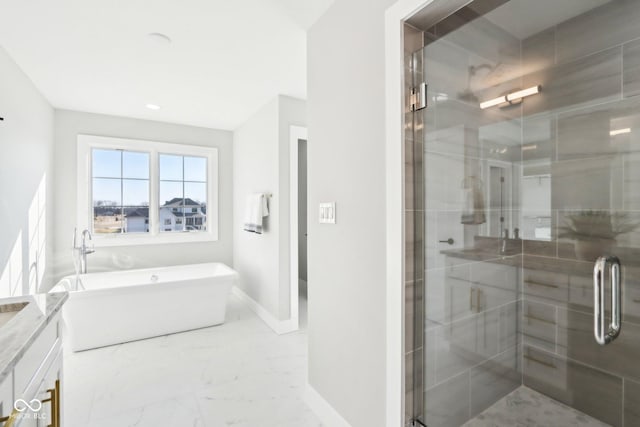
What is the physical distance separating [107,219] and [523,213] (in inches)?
174

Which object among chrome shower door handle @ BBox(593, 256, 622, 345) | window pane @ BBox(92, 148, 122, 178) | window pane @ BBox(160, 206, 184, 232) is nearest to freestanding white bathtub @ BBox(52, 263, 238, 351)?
window pane @ BBox(160, 206, 184, 232)

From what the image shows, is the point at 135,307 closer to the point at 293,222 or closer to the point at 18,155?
the point at 18,155

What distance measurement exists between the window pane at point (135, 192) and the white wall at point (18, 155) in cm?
90

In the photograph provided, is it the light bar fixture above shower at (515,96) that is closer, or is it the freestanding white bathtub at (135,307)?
the light bar fixture above shower at (515,96)

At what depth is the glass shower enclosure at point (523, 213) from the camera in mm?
1412

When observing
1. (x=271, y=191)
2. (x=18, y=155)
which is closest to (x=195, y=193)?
(x=271, y=191)

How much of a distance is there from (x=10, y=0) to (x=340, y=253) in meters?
2.38

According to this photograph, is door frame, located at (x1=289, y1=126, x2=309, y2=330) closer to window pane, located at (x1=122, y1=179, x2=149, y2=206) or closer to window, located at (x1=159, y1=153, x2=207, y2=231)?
window, located at (x1=159, y1=153, x2=207, y2=231)

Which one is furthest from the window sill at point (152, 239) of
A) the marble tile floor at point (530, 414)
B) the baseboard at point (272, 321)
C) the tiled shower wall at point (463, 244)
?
the marble tile floor at point (530, 414)

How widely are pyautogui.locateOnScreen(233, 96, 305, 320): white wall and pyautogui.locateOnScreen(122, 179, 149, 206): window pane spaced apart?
133 cm

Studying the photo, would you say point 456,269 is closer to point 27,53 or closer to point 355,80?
point 355,80

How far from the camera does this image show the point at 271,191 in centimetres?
340

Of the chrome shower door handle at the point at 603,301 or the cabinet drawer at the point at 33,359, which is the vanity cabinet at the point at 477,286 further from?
the cabinet drawer at the point at 33,359

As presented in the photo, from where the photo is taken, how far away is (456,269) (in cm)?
154
